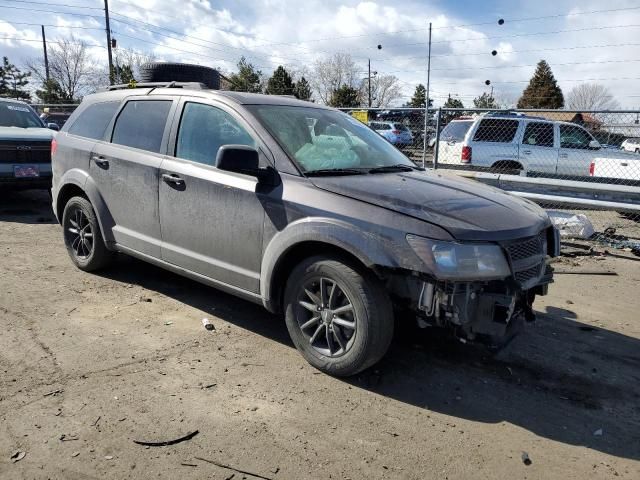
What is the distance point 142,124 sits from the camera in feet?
15.3

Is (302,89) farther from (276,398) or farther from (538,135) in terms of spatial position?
(276,398)

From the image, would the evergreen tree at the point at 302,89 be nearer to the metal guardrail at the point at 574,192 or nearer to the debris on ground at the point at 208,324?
the metal guardrail at the point at 574,192

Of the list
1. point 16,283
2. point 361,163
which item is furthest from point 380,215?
point 16,283

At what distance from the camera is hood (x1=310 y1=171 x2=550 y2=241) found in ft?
10.2

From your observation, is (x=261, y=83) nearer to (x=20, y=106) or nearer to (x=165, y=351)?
(x=20, y=106)

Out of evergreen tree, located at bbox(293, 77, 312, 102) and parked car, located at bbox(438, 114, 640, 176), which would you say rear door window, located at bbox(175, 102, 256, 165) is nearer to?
parked car, located at bbox(438, 114, 640, 176)

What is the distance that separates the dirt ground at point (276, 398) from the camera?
264 cm

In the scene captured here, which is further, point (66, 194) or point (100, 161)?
point (66, 194)

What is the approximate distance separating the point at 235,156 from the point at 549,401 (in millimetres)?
2560

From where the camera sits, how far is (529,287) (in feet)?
10.9

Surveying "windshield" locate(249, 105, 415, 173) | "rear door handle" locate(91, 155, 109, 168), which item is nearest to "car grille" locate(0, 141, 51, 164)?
"rear door handle" locate(91, 155, 109, 168)

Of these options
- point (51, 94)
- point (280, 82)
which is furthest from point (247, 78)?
point (51, 94)

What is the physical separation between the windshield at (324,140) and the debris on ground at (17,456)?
2292mm

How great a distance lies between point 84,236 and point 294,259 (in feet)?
8.97
